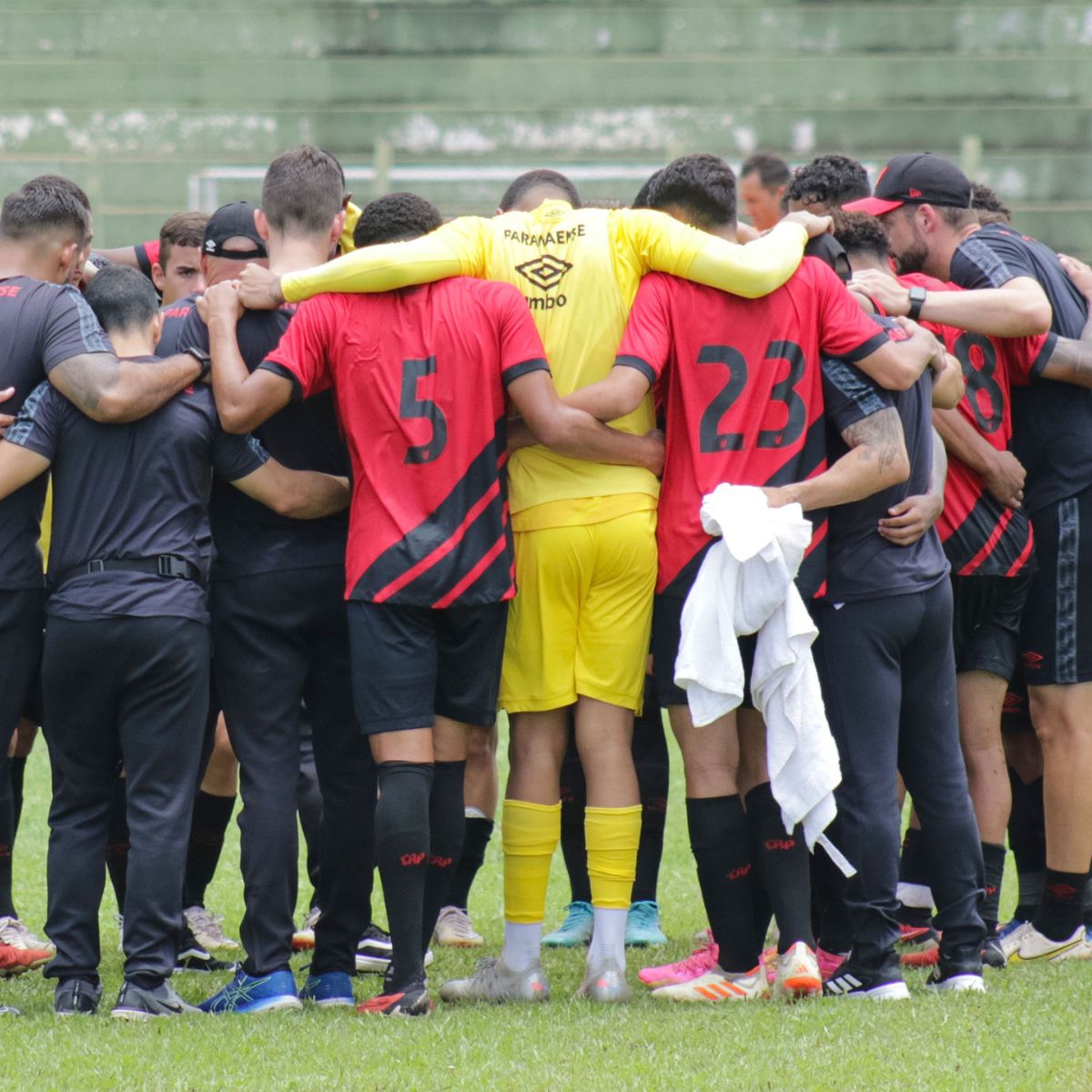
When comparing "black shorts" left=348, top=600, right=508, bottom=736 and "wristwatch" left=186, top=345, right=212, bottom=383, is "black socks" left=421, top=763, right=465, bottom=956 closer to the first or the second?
"black shorts" left=348, top=600, right=508, bottom=736

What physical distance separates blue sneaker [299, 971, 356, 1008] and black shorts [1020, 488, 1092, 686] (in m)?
2.58

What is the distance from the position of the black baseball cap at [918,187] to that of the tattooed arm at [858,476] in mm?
1246

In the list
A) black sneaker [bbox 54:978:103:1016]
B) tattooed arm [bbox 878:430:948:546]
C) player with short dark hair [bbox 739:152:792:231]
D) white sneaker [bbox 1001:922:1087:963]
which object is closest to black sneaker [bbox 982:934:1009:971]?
white sneaker [bbox 1001:922:1087:963]

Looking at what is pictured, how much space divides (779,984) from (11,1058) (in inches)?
82.0

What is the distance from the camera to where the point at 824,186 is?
6004 millimetres

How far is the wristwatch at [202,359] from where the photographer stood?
15.6ft

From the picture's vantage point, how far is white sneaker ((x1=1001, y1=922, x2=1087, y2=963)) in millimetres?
5629

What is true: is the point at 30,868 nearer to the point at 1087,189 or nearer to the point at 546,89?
the point at 546,89

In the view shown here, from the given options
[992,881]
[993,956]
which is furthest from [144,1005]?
[992,881]

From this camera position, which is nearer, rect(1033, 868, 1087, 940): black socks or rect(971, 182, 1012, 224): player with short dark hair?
rect(1033, 868, 1087, 940): black socks

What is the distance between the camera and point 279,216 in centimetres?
498

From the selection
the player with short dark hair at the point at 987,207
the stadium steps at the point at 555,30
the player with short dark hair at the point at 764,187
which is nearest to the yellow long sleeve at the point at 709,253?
the player with short dark hair at the point at 987,207

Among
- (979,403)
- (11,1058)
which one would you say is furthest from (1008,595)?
(11,1058)

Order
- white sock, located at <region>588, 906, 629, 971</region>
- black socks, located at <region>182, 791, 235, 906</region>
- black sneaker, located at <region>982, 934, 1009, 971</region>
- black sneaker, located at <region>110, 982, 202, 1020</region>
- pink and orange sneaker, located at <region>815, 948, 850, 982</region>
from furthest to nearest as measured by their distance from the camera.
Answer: black socks, located at <region>182, 791, 235, 906</region> → black sneaker, located at <region>982, 934, 1009, 971</region> → pink and orange sneaker, located at <region>815, 948, 850, 982</region> → white sock, located at <region>588, 906, 629, 971</region> → black sneaker, located at <region>110, 982, 202, 1020</region>
